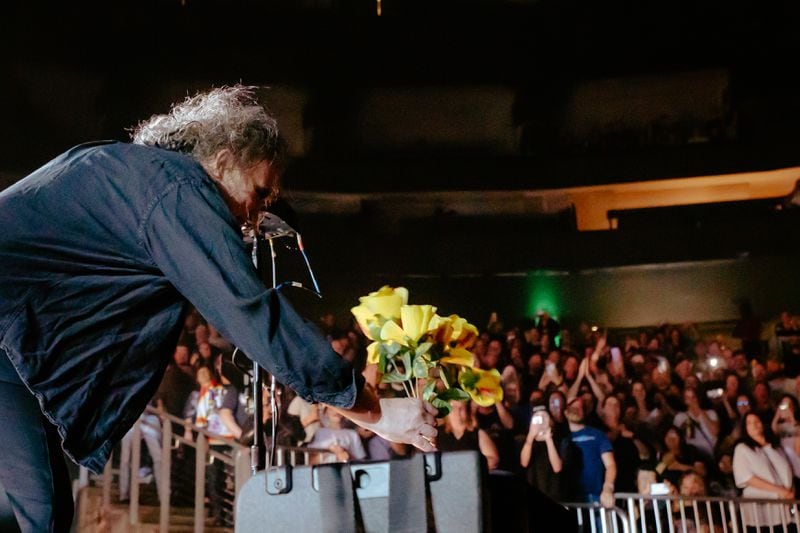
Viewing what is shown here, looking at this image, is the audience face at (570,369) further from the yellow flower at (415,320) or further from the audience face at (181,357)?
the yellow flower at (415,320)

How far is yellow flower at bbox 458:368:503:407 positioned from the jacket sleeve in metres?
0.45

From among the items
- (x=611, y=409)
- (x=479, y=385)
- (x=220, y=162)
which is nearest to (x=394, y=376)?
(x=479, y=385)

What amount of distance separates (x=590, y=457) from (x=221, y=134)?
3593mm

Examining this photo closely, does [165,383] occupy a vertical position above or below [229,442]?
above

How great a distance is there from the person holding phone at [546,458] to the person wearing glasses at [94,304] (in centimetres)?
346

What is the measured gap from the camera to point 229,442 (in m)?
4.28

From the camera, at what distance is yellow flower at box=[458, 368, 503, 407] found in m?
1.35

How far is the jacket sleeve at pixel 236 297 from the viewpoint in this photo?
89 centimetres

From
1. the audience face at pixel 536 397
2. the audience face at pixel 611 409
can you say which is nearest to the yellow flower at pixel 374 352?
the audience face at pixel 536 397

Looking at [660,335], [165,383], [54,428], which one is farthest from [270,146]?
[660,335]

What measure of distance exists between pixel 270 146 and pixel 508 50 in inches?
270

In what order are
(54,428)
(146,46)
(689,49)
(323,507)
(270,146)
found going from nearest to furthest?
(323,507)
(54,428)
(270,146)
(146,46)
(689,49)

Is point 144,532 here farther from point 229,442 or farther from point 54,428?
point 54,428

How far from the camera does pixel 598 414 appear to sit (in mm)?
5098
